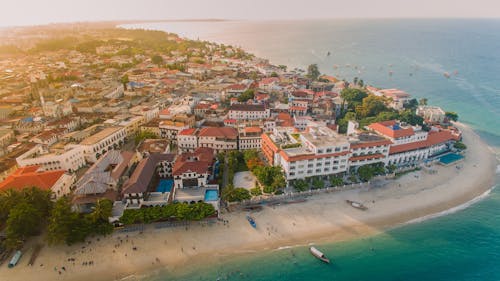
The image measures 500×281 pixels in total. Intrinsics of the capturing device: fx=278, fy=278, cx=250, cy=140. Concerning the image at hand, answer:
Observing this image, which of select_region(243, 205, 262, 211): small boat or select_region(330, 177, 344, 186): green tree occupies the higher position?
select_region(330, 177, 344, 186): green tree

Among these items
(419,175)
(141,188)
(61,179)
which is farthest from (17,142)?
(419,175)


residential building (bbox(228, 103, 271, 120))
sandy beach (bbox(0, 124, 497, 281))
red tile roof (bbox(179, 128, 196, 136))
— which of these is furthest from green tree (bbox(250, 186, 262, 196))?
residential building (bbox(228, 103, 271, 120))

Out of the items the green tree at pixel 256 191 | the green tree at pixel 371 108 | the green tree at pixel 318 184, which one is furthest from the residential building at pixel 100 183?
the green tree at pixel 371 108

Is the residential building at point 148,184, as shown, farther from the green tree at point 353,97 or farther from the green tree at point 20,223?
the green tree at point 353,97

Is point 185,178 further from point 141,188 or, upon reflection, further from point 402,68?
point 402,68

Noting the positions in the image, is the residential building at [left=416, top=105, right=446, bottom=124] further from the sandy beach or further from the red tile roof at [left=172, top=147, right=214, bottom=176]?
the red tile roof at [left=172, top=147, right=214, bottom=176]

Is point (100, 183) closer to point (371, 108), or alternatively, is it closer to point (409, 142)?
point (409, 142)

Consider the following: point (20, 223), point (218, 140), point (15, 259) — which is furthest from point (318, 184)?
point (15, 259)
